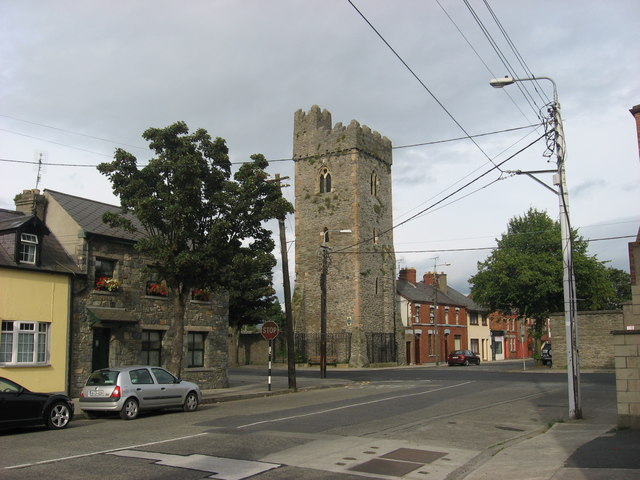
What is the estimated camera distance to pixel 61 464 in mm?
9391

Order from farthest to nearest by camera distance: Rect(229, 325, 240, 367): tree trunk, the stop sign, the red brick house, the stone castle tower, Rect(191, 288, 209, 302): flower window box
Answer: the red brick house < Rect(229, 325, 240, 367): tree trunk < the stone castle tower < Rect(191, 288, 209, 302): flower window box < the stop sign

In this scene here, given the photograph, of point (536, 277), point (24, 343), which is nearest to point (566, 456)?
point (24, 343)

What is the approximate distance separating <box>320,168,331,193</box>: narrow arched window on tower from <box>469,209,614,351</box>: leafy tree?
1618 cm

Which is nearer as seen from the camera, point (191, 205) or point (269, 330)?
point (191, 205)

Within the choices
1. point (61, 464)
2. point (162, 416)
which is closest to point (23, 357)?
point (162, 416)

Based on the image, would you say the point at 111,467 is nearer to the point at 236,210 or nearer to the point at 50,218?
the point at 236,210

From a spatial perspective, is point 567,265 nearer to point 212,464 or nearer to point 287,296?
point 212,464

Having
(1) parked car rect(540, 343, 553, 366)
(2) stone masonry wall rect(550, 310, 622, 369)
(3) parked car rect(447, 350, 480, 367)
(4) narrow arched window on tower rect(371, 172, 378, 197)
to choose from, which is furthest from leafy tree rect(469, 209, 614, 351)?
(4) narrow arched window on tower rect(371, 172, 378, 197)

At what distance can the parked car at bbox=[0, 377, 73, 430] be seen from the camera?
499 inches

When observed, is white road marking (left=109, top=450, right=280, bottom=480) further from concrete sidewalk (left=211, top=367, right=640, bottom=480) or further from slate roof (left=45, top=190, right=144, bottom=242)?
slate roof (left=45, top=190, right=144, bottom=242)

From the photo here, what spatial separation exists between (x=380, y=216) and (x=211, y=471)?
4892cm

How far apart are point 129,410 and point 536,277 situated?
3301 centimetres

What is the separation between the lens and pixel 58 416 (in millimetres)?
13859

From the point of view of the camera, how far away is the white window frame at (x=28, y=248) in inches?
763
